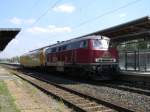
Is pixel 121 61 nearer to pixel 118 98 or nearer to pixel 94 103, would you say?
pixel 118 98

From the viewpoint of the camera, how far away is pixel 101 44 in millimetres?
23266

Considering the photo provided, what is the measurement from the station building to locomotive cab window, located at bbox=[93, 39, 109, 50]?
576 millimetres

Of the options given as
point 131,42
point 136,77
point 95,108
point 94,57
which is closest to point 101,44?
point 94,57

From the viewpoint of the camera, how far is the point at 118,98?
14.5m

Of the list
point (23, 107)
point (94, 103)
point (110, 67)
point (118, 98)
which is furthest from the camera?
point (110, 67)

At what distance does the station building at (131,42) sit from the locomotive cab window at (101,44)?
0.58m

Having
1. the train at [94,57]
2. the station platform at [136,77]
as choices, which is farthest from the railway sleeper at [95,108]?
the train at [94,57]

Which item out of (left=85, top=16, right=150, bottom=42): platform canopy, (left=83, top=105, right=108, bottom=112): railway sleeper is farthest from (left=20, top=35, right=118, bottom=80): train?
(left=83, top=105, right=108, bottom=112): railway sleeper

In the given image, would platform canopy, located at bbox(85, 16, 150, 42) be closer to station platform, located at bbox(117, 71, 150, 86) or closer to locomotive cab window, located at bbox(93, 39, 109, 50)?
locomotive cab window, located at bbox(93, 39, 109, 50)

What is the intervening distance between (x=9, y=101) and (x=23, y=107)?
118 centimetres

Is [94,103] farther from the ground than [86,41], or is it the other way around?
[86,41]

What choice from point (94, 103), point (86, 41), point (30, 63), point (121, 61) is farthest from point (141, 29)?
point (30, 63)

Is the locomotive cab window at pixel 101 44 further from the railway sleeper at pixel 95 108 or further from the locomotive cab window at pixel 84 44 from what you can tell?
the railway sleeper at pixel 95 108

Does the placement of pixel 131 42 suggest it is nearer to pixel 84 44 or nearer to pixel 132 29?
pixel 132 29
